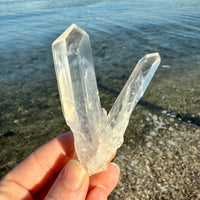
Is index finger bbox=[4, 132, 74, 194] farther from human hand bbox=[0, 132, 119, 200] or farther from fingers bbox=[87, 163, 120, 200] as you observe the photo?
fingers bbox=[87, 163, 120, 200]

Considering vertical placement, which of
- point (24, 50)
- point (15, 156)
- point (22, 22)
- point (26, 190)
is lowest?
point (15, 156)

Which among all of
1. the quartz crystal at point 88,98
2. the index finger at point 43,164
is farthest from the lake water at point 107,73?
the quartz crystal at point 88,98

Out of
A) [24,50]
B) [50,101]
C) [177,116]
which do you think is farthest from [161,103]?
[24,50]

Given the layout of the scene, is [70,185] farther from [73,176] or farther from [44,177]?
[44,177]

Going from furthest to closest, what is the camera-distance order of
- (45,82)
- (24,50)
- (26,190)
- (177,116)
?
(24,50) → (45,82) → (177,116) → (26,190)

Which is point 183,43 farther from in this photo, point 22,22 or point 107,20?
point 22,22

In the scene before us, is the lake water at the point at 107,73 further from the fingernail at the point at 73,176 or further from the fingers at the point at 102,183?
the fingernail at the point at 73,176
